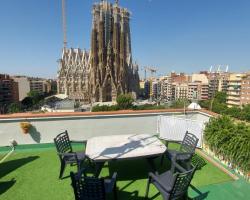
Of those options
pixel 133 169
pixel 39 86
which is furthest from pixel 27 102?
pixel 133 169

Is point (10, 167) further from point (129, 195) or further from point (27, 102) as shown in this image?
point (27, 102)

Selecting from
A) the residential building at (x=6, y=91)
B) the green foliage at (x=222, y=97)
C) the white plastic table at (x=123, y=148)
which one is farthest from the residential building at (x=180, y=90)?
the white plastic table at (x=123, y=148)

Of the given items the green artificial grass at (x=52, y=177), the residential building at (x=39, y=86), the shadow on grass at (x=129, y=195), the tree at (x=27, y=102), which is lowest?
the tree at (x=27, y=102)

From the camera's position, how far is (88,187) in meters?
2.06

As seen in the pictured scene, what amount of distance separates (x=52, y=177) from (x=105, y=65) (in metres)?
52.7

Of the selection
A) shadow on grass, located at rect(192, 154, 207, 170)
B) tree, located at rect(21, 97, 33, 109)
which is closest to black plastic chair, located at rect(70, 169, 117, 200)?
shadow on grass, located at rect(192, 154, 207, 170)

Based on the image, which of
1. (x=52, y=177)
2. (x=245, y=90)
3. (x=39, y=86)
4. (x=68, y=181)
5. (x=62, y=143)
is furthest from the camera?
(x=39, y=86)

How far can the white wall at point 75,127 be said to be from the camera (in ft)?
15.5

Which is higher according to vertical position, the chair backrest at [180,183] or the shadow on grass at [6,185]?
the chair backrest at [180,183]

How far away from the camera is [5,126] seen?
15.4 feet

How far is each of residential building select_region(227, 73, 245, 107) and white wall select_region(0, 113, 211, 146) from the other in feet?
228

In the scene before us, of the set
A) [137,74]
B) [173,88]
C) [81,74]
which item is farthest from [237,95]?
[81,74]

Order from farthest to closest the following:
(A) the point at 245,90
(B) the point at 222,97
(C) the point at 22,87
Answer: (C) the point at 22,87
(B) the point at 222,97
(A) the point at 245,90

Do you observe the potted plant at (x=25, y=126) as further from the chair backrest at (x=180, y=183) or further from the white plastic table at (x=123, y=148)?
the chair backrest at (x=180, y=183)
